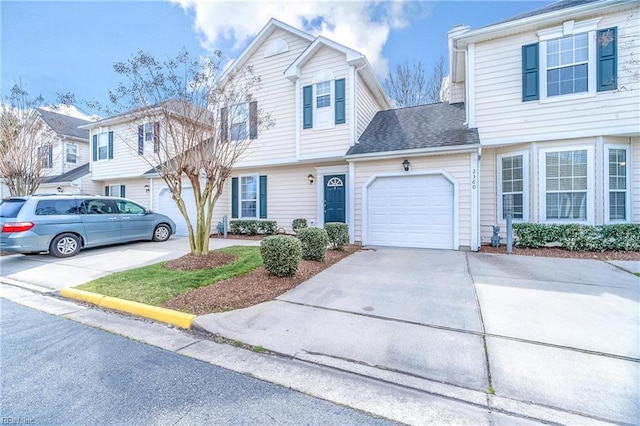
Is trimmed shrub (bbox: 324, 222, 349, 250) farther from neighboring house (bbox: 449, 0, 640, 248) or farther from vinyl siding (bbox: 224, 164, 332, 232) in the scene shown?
neighboring house (bbox: 449, 0, 640, 248)

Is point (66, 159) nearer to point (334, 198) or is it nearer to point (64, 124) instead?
point (64, 124)


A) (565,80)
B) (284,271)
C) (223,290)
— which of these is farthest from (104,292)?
(565,80)

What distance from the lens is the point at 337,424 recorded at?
2.07 meters

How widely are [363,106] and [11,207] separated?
35.9 ft

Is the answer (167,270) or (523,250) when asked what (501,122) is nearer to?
(523,250)

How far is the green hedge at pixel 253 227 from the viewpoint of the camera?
11703mm

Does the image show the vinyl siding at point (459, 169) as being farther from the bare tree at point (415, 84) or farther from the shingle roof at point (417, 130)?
the bare tree at point (415, 84)

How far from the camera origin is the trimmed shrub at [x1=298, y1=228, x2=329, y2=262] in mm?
6566

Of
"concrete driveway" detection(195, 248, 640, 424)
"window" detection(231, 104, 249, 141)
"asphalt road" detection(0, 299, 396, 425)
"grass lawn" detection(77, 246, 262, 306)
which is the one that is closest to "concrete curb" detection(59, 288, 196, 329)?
"grass lawn" detection(77, 246, 262, 306)

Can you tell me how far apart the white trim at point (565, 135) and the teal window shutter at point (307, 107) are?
5.62 m

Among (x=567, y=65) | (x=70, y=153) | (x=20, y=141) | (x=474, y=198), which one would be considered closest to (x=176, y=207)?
(x=20, y=141)

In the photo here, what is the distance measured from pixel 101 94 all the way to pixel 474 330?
325 inches

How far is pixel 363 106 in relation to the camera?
1068 cm

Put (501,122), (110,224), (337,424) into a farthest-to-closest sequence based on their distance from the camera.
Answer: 1. (110,224)
2. (501,122)
3. (337,424)
